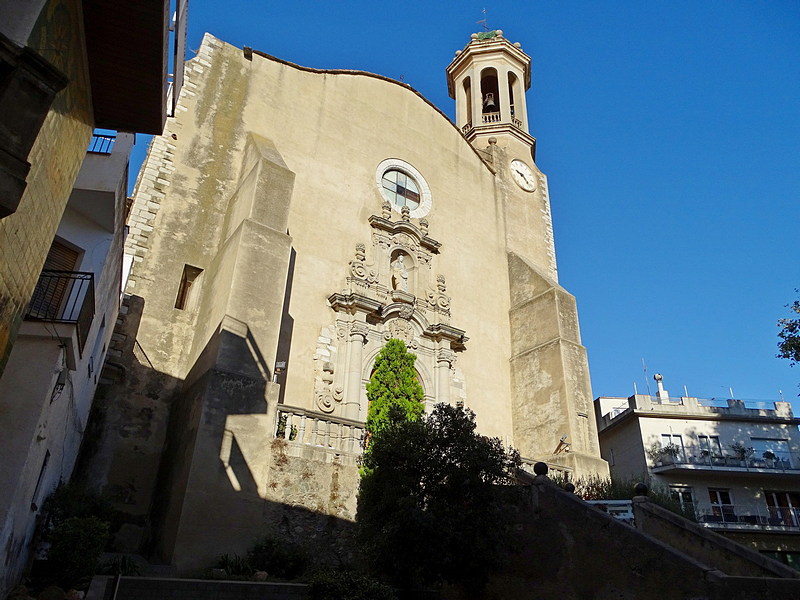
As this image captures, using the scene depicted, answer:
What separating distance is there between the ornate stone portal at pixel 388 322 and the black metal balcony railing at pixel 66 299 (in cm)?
743

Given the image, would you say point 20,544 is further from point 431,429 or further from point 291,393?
point 291,393

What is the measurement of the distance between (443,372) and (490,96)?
1613 centimetres

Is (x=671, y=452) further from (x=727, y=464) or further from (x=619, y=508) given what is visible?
(x=619, y=508)

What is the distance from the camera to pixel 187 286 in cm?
1445

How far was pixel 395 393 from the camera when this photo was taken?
50.7 feet

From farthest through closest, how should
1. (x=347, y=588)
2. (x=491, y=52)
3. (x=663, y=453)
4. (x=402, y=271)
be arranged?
(x=491, y=52) → (x=663, y=453) → (x=402, y=271) → (x=347, y=588)

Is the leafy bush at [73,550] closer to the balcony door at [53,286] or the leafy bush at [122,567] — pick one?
the leafy bush at [122,567]

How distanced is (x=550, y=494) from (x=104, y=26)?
945 centimetres

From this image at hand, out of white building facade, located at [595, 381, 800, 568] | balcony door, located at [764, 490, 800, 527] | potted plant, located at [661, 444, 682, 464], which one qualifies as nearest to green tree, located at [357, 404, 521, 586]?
white building facade, located at [595, 381, 800, 568]

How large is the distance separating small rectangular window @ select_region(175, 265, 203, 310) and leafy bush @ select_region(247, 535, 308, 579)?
20.5ft

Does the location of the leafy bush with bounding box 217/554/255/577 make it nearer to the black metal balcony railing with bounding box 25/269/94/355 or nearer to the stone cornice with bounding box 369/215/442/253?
the black metal balcony railing with bounding box 25/269/94/355

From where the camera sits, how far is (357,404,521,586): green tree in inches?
349

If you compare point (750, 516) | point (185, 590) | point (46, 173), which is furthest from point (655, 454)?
point (46, 173)

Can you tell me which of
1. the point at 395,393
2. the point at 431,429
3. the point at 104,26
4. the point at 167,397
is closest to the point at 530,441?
the point at 395,393
